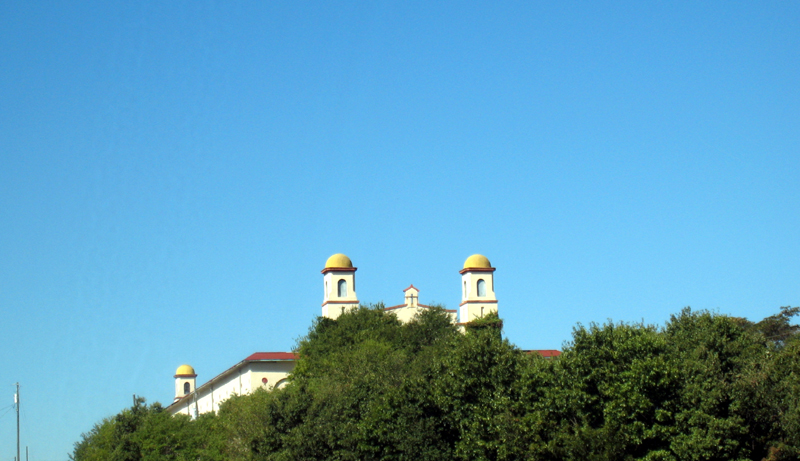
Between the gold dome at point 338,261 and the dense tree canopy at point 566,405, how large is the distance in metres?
33.9

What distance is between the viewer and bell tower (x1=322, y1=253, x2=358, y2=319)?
87.4 metres

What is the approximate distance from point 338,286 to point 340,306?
202 centimetres

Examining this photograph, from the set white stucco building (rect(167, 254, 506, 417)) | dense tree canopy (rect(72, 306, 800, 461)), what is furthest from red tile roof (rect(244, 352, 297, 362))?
dense tree canopy (rect(72, 306, 800, 461))

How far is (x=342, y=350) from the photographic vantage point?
70.1 m

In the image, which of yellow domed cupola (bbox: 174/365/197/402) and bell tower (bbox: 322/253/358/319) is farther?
yellow domed cupola (bbox: 174/365/197/402)

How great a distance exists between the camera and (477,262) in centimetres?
9031

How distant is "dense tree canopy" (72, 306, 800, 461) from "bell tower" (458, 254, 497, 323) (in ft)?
115

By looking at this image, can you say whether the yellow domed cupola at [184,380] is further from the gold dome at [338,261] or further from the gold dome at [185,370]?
the gold dome at [338,261]

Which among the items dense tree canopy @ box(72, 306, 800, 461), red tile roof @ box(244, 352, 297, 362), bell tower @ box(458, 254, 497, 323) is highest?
bell tower @ box(458, 254, 497, 323)

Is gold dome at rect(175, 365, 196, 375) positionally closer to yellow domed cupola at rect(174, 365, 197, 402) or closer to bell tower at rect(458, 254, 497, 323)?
yellow domed cupola at rect(174, 365, 197, 402)

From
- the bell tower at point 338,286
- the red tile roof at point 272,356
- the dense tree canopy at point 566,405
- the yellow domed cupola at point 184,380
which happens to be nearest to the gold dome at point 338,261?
the bell tower at point 338,286

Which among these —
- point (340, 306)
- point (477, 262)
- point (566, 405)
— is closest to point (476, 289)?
point (477, 262)

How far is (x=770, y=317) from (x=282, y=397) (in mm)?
55342

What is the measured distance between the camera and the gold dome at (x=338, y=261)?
88625mm
